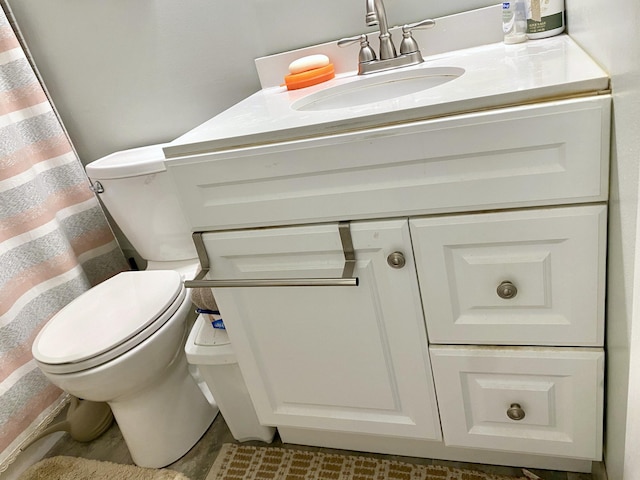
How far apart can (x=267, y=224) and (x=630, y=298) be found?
0.57 meters

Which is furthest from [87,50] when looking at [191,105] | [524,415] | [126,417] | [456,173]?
[524,415]

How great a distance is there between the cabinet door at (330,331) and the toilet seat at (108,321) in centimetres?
24

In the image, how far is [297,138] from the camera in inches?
31.8

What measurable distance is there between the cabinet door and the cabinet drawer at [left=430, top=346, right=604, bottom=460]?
5 cm

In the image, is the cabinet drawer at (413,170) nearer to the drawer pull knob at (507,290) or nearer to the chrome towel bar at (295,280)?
the chrome towel bar at (295,280)

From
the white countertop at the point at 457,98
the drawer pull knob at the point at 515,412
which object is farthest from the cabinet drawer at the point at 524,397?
the white countertop at the point at 457,98

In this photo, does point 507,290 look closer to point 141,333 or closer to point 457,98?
point 457,98

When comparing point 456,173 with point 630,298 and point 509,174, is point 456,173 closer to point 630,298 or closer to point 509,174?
point 509,174

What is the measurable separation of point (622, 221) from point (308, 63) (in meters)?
0.80

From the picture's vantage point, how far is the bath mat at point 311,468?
3.63 feet

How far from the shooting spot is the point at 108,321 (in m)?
1.17

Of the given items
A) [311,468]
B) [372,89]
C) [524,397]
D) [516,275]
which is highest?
[372,89]

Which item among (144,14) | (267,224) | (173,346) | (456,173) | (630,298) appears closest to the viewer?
(630,298)

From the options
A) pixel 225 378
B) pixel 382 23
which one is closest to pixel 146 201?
pixel 225 378
